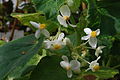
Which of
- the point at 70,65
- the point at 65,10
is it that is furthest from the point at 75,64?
the point at 65,10

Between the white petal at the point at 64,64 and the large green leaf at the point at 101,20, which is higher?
the large green leaf at the point at 101,20

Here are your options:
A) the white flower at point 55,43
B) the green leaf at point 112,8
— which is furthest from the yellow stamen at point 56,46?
the green leaf at point 112,8

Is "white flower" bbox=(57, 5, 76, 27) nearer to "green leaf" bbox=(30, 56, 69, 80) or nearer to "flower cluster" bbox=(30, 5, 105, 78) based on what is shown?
"flower cluster" bbox=(30, 5, 105, 78)

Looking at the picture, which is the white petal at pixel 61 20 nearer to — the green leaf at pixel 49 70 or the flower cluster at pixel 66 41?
the flower cluster at pixel 66 41

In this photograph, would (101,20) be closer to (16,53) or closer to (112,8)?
(112,8)

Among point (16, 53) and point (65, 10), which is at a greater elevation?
point (65, 10)

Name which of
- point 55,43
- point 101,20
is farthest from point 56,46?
point 101,20

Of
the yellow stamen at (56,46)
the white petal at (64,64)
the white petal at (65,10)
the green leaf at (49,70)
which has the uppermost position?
the white petal at (65,10)
